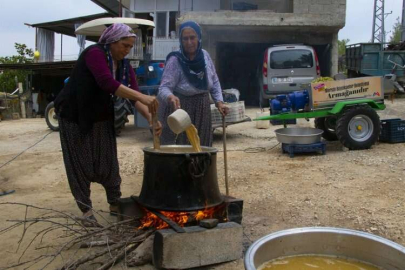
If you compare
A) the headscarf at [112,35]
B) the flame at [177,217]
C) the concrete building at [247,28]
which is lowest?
the flame at [177,217]

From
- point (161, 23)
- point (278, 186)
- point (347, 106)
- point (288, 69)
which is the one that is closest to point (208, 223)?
point (278, 186)

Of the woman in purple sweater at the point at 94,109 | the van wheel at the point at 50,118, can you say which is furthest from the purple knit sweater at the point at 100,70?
the van wheel at the point at 50,118

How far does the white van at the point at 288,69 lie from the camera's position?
1112cm

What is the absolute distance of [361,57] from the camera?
1373 cm

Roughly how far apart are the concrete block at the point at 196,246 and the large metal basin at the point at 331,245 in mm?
726

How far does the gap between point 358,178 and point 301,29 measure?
31.7ft

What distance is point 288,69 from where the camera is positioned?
11156mm

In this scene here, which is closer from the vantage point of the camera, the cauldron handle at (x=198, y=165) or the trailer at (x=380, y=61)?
the cauldron handle at (x=198, y=165)

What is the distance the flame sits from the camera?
2764mm

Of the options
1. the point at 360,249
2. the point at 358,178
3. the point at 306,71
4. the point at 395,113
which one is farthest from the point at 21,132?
the point at 360,249

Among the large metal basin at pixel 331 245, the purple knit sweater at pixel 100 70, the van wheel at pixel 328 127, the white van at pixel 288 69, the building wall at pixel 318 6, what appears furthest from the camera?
the building wall at pixel 318 6

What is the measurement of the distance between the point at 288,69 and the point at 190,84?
8.04 metres

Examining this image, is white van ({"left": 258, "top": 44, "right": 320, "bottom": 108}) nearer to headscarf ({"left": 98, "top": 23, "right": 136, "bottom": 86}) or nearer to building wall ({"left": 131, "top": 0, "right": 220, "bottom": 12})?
building wall ({"left": 131, "top": 0, "right": 220, "bottom": 12})

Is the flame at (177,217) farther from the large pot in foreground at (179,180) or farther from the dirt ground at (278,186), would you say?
the dirt ground at (278,186)
